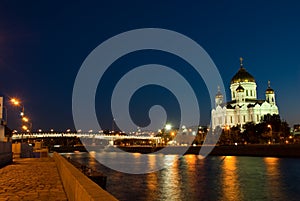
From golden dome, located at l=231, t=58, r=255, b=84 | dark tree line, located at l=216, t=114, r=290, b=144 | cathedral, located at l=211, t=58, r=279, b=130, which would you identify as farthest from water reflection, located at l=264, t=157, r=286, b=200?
golden dome, located at l=231, t=58, r=255, b=84

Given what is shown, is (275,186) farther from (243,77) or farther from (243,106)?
(243,77)

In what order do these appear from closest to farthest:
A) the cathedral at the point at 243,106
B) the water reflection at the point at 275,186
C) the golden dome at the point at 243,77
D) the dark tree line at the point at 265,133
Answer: the water reflection at the point at 275,186
the dark tree line at the point at 265,133
the cathedral at the point at 243,106
the golden dome at the point at 243,77

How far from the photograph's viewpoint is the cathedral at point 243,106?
111438 mm

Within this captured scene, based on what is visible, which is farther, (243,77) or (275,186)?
(243,77)

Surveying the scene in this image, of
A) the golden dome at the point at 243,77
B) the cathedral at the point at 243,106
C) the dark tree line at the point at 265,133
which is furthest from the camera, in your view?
the golden dome at the point at 243,77

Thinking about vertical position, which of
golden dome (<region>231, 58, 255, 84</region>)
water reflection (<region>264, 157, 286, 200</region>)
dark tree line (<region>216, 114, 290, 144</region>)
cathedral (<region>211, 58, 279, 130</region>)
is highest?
golden dome (<region>231, 58, 255, 84</region>)

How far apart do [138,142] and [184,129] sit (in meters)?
40.2

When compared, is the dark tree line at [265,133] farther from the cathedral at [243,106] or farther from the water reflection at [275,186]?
the water reflection at [275,186]

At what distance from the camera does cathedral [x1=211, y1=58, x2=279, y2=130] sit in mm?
111438

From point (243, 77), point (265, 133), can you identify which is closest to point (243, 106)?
point (243, 77)

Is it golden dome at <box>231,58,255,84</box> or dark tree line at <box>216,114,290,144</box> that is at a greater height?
golden dome at <box>231,58,255,84</box>

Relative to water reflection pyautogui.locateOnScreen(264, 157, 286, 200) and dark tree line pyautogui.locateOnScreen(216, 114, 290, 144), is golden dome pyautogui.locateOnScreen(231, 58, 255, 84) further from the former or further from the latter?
water reflection pyautogui.locateOnScreen(264, 157, 286, 200)

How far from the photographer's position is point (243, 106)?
11425 centimetres

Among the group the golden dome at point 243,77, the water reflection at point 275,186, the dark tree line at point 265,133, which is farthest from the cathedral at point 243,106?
the water reflection at point 275,186
